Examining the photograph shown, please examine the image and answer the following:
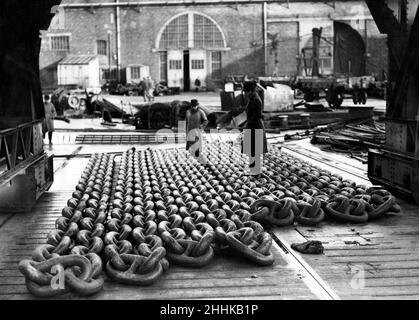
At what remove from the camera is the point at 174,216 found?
5.62 metres

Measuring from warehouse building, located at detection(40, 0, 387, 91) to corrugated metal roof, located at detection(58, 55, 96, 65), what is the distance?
1.36 meters

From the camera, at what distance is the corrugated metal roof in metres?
40.5

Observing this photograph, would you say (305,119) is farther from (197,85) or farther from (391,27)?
(197,85)

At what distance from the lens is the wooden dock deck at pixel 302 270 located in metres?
4.26

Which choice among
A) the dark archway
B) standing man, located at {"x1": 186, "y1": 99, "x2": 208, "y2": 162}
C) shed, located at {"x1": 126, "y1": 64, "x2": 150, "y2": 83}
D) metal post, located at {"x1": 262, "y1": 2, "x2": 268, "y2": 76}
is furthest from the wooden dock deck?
metal post, located at {"x1": 262, "y1": 2, "x2": 268, "y2": 76}

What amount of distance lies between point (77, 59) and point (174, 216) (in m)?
37.6

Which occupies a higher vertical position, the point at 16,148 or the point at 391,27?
the point at 391,27

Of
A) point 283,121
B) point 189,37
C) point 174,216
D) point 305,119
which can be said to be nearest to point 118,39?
point 189,37

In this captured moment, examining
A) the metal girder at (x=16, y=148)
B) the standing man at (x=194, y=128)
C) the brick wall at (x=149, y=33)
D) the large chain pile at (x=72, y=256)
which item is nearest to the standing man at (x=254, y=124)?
the standing man at (x=194, y=128)

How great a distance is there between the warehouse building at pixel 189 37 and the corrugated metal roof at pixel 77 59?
1.36 metres

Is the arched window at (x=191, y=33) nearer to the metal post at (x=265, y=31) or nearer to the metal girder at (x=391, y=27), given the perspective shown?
the metal post at (x=265, y=31)

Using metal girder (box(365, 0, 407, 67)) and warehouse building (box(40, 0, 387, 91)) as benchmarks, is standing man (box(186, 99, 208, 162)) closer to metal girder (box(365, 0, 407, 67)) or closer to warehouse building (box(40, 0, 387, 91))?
metal girder (box(365, 0, 407, 67))

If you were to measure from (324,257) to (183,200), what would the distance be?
196 cm

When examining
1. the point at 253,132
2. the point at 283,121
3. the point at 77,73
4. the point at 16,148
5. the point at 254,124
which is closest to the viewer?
the point at 16,148
